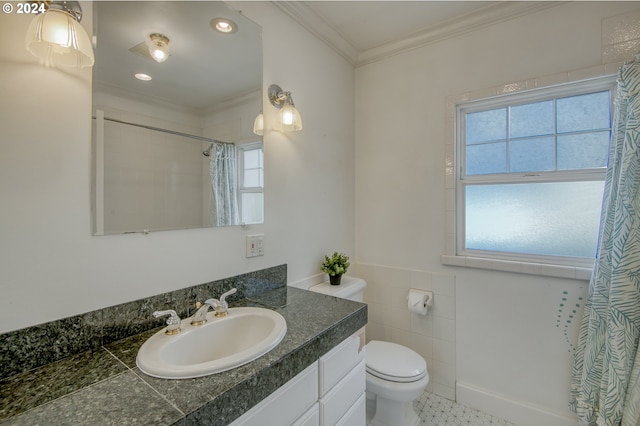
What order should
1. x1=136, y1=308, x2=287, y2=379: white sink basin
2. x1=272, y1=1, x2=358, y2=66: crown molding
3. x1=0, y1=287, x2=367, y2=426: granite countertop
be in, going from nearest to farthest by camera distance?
x1=0, y1=287, x2=367, y2=426: granite countertop < x1=136, y1=308, x2=287, y2=379: white sink basin < x1=272, y1=1, x2=358, y2=66: crown molding

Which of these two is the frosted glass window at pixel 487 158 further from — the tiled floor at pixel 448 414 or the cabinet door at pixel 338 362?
the tiled floor at pixel 448 414

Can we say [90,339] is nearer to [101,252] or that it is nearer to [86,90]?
[101,252]

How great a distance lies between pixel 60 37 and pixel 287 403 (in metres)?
1.26

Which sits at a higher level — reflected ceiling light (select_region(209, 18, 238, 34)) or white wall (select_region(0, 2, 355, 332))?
reflected ceiling light (select_region(209, 18, 238, 34))

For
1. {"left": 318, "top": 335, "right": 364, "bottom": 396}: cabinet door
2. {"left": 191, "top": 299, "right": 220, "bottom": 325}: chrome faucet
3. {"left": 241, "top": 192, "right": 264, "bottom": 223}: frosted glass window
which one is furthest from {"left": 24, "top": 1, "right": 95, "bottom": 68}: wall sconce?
{"left": 318, "top": 335, "right": 364, "bottom": 396}: cabinet door

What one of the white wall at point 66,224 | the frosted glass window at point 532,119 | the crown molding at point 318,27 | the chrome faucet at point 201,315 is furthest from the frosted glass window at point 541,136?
the chrome faucet at point 201,315

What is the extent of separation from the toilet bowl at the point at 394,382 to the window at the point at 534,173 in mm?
795

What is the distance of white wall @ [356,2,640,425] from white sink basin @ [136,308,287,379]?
1.29 meters

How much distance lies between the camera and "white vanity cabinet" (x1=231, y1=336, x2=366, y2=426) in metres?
0.85

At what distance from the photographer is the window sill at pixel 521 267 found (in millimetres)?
1575

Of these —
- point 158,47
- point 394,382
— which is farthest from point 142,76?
point 394,382

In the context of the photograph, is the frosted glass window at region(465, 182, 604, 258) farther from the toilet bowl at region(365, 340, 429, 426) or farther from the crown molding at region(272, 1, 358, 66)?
the crown molding at region(272, 1, 358, 66)

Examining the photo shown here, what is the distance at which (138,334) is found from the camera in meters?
1.05

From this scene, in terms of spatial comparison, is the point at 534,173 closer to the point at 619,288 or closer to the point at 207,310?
the point at 619,288
